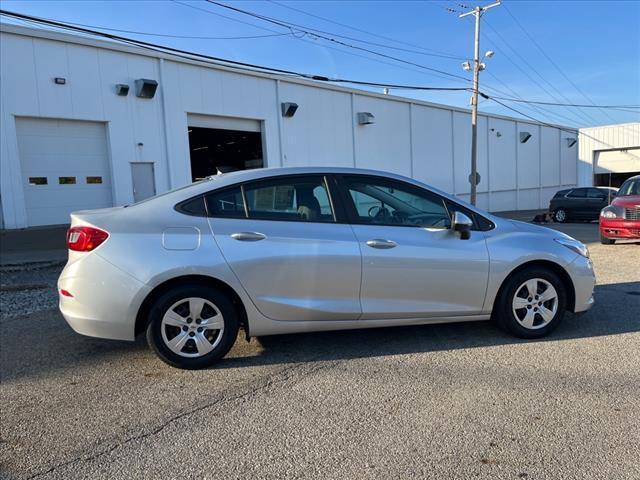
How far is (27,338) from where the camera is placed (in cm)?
527

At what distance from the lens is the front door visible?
4336 millimetres

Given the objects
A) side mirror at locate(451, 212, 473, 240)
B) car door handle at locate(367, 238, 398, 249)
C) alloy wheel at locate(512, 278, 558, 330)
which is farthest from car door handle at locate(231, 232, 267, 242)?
alloy wheel at locate(512, 278, 558, 330)

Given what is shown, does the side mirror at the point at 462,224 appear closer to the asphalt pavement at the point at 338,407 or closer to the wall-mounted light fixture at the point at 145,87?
the asphalt pavement at the point at 338,407

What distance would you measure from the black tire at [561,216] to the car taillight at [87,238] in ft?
71.6

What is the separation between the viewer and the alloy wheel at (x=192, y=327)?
4008mm

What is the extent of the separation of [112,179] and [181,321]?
1274 centimetres

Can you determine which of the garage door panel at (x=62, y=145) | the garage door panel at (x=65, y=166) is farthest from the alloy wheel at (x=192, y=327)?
the garage door panel at (x=62, y=145)

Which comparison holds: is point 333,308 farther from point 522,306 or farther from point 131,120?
point 131,120

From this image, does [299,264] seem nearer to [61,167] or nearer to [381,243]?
[381,243]

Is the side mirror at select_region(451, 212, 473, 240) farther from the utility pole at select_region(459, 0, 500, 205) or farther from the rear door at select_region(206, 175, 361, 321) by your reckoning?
the utility pole at select_region(459, 0, 500, 205)

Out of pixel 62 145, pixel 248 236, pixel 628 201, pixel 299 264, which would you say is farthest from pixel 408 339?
pixel 62 145

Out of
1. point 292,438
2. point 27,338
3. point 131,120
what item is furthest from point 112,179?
point 292,438

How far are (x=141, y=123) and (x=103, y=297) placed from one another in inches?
524

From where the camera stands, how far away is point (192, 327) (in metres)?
4.06
